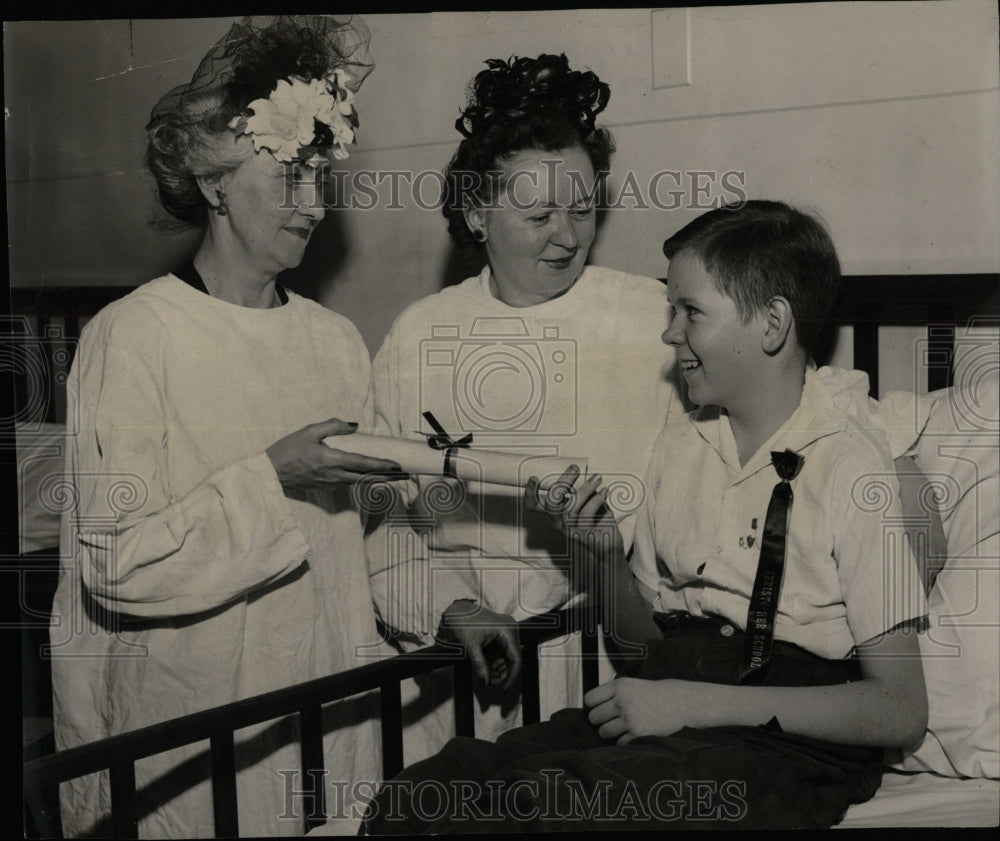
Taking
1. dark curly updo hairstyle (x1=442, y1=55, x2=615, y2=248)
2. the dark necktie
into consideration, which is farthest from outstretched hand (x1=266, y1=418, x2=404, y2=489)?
the dark necktie

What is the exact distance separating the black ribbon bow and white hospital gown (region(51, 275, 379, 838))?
98 millimetres

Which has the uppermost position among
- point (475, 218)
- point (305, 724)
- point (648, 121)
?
point (648, 121)

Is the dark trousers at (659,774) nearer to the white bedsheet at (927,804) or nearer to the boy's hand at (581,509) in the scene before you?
the white bedsheet at (927,804)

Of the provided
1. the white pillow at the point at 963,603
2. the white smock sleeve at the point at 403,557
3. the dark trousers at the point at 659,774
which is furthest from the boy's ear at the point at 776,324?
the white smock sleeve at the point at 403,557

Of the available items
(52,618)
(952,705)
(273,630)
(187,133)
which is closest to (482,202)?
(187,133)

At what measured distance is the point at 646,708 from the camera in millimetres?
1572

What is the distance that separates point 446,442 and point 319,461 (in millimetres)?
189

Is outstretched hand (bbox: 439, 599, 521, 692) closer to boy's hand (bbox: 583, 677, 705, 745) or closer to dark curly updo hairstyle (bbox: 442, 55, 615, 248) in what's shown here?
boy's hand (bbox: 583, 677, 705, 745)

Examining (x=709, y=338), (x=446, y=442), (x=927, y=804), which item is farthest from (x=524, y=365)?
(x=927, y=804)

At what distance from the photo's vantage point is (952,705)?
5.39ft

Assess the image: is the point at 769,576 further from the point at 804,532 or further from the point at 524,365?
the point at 524,365

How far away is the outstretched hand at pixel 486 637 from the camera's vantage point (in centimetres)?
169

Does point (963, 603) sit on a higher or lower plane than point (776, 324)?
lower

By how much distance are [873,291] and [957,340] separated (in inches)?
5.9
